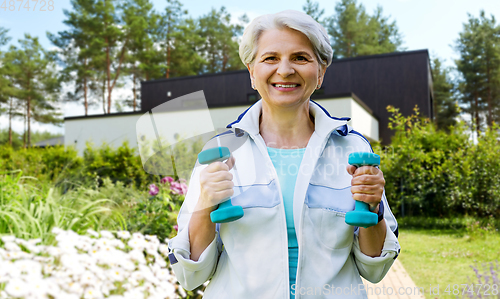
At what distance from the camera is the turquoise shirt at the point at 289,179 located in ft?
4.33

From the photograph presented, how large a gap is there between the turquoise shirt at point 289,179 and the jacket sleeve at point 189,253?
0.88 ft

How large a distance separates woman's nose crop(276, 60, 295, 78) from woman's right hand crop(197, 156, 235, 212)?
1.29ft

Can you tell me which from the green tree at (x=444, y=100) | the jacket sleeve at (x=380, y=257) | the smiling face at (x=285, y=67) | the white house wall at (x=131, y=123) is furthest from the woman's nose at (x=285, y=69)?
the green tree at (x=444, y=100)

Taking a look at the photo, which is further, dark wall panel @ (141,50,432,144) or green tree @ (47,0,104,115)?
green tree @ (47,0,104,115)

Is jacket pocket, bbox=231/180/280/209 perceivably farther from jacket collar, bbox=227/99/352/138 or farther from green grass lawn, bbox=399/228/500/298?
green grass lawn, bbox=399/228/500/298

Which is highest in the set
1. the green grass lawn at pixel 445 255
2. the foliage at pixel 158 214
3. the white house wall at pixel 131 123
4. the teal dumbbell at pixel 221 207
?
the white house wall at pixel 131 123

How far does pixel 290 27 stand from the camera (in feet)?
4.36

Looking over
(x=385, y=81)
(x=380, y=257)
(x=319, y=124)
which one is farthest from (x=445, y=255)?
(x=385, y=81)

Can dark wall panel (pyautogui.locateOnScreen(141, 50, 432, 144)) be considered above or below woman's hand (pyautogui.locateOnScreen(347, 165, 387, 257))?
above

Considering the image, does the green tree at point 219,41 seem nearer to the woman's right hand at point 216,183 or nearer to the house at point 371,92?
the house at point 371,92

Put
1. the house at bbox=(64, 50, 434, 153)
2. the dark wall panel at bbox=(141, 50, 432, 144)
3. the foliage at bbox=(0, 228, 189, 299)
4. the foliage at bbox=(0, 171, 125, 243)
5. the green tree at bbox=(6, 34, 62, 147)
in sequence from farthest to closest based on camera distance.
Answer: the green tree at bbox=(6, 34, 62, 147) → the dark wall panel at bbox=(141, 50, 432, 144) → the house at bbox=(64, 50, 434, 153) → the foliage at bbox=(0, 171, 125, 243) → the foliage at bbox=(0, 228, 189, 299)

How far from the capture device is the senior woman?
4.20 feet

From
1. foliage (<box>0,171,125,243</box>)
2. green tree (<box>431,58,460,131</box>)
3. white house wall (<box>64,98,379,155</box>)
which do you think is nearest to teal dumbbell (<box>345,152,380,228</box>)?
foliage (<box>0,171,125,243</box>)

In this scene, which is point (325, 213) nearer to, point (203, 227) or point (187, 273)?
point (203, 227)
